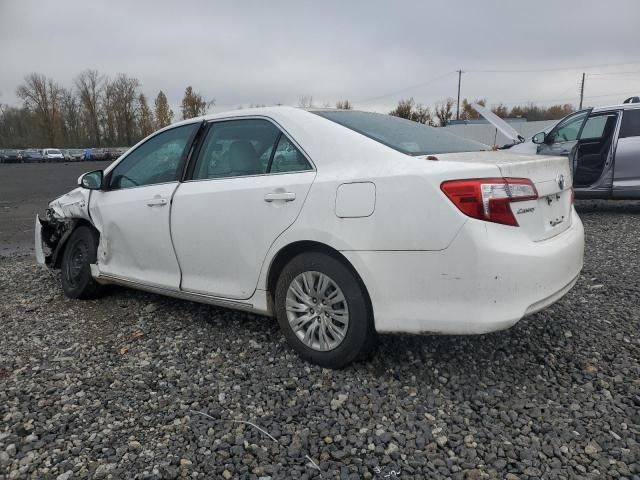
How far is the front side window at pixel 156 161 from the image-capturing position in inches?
152

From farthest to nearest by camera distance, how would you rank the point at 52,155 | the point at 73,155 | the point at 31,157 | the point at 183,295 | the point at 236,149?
the point at 73,155, the point at 52,155, the point at 31,157, the point at 183,295, the point at 236,149

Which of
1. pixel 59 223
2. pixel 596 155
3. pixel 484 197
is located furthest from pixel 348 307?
pixel 596 155

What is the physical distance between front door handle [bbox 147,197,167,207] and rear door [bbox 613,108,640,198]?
745 cm

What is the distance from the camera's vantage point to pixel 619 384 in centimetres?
279

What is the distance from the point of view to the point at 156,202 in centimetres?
379

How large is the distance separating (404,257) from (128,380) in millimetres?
1851

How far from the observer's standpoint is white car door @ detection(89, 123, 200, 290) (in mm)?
3787

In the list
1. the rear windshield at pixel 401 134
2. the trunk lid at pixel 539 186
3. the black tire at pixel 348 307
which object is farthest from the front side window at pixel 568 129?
the black tire at pixel 348 307

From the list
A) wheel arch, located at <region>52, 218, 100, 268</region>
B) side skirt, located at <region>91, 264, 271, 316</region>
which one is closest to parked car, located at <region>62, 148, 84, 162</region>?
wheel arch, located at <region>52, 218, 100, 268</region>

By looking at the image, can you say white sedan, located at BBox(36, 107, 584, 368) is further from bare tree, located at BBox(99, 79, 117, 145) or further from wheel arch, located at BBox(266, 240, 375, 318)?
bare tree, located at BBox(99, 79, 117, 145)

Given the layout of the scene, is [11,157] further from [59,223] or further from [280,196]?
[280,196]

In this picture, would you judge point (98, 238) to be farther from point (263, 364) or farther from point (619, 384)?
point (619, 384)

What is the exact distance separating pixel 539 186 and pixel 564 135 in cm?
696

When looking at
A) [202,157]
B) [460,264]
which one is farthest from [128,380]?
[460,264]
